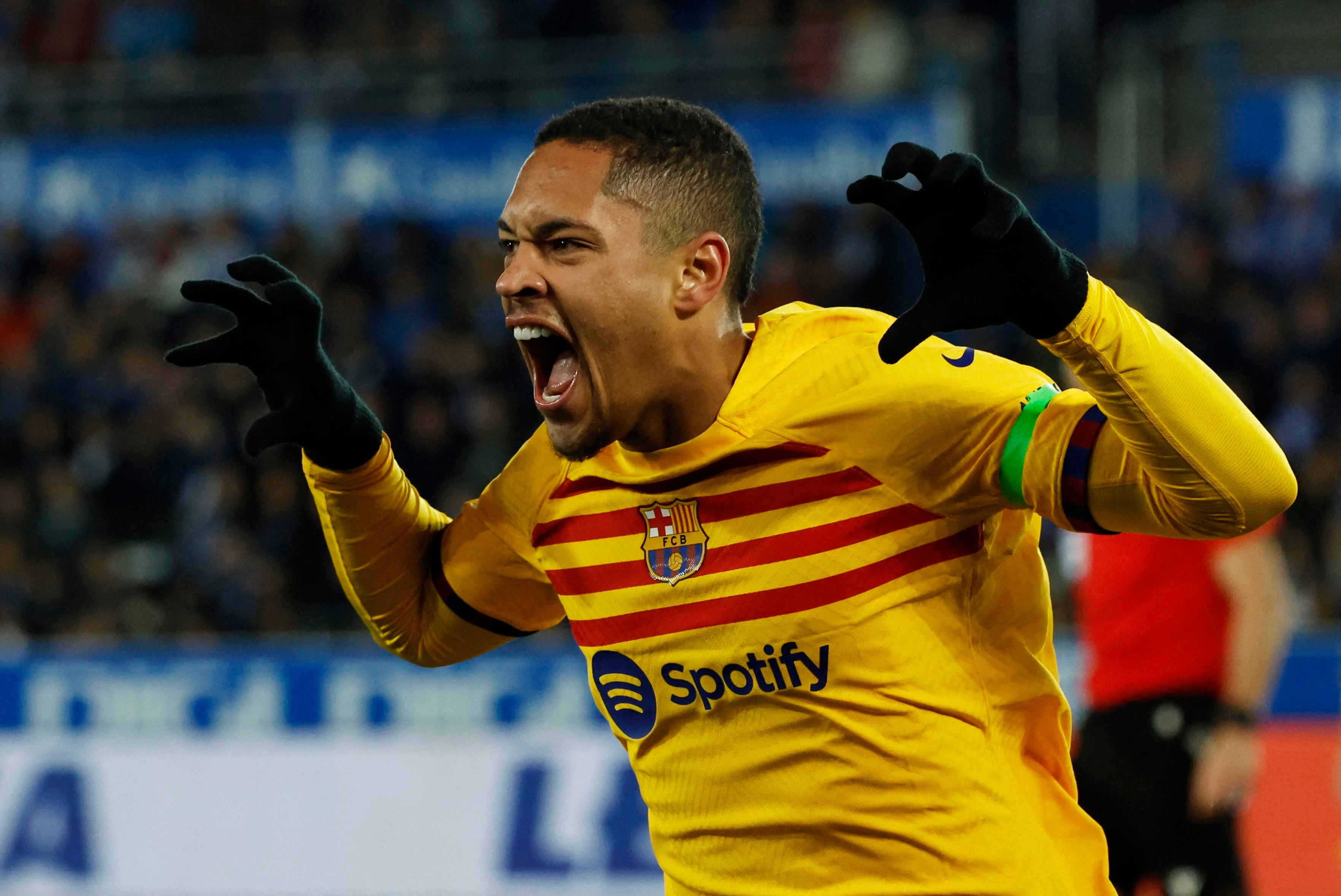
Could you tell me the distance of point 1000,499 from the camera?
228cm

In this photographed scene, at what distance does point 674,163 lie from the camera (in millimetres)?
2420

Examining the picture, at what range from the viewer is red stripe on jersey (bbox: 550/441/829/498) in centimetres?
235

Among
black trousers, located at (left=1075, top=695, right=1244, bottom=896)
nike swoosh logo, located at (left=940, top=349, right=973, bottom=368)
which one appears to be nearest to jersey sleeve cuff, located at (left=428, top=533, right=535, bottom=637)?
nike swoosh logo, located at (left=940, top=349, right=973, bottom=368)

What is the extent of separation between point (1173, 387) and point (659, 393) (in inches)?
29.2

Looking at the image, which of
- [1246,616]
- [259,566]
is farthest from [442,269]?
[1246,616]

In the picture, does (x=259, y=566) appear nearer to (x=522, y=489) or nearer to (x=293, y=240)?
(x=293, y=240)

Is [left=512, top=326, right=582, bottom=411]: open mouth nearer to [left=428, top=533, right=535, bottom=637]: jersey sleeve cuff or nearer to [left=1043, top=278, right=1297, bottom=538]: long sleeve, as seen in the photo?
[left=428, top=533, right=535, bottom=637]: jersey sleeve cuff

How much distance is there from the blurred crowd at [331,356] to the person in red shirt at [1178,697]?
3.90m

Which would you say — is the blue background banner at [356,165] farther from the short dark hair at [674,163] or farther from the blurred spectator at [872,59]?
the short dark hair at [674,163]

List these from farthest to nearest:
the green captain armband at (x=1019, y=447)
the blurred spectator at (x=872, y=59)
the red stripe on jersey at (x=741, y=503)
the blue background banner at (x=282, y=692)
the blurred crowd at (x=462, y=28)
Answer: the blurred crowd at (x=462, y=28) → the blurred spectator at (x=872, y=59) → the blue background banner at (x=282, y=692) → the red stripe on jersey at (x=741, y=503) → the green captain armband at (x=1019, y=447)

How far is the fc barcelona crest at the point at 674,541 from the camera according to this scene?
7.88 ft

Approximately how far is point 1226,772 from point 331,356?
22.5ft

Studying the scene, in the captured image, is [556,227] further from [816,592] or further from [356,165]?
[356,165]

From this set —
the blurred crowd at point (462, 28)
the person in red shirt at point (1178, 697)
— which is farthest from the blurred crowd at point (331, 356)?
the person in red shirt at point (1178, 697)
